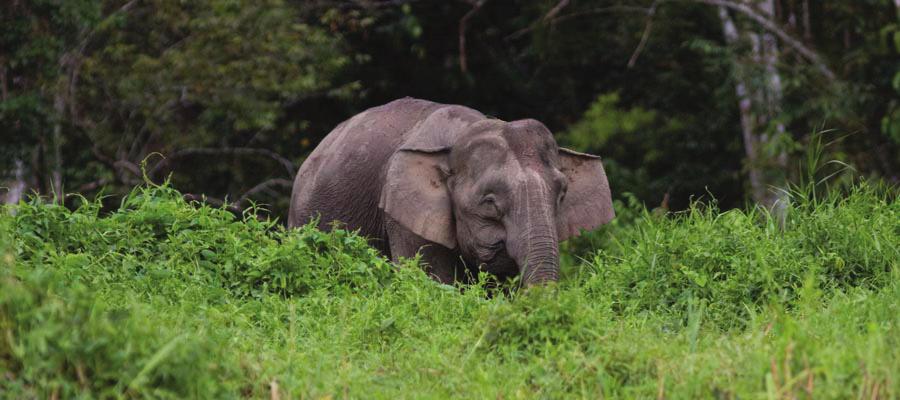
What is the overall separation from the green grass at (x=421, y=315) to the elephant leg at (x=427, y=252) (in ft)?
2.05

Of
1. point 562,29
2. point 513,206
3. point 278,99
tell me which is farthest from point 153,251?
point 562,29

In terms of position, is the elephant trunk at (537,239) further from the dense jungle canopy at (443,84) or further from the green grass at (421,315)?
the dense jungle canopy at (443,84)

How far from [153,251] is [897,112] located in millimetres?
6775

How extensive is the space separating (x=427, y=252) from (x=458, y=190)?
0.45 meters

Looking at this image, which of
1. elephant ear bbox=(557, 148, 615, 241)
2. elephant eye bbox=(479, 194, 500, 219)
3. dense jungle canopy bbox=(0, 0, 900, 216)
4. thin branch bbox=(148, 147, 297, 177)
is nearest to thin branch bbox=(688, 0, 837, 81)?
dense jungle canopy bbox=(0, 0, 900, 216)

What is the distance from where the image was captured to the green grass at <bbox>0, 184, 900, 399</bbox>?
5.26m

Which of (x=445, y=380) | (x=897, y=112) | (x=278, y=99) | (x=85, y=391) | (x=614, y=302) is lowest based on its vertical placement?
(x=278, y=99)

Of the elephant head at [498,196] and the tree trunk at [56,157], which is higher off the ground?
the elephant head at [498,196]

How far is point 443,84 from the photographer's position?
20.7 meters

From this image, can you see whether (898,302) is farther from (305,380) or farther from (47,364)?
(47,364)

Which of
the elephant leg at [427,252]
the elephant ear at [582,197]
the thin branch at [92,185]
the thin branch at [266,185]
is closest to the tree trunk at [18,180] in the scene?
the thin branch at [92,185]

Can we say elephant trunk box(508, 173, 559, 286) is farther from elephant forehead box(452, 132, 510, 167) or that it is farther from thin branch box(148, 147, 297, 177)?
thin branch box(148, 147, 297, 177)

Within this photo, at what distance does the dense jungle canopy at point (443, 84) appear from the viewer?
49.4 ft

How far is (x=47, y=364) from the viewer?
5.11m
